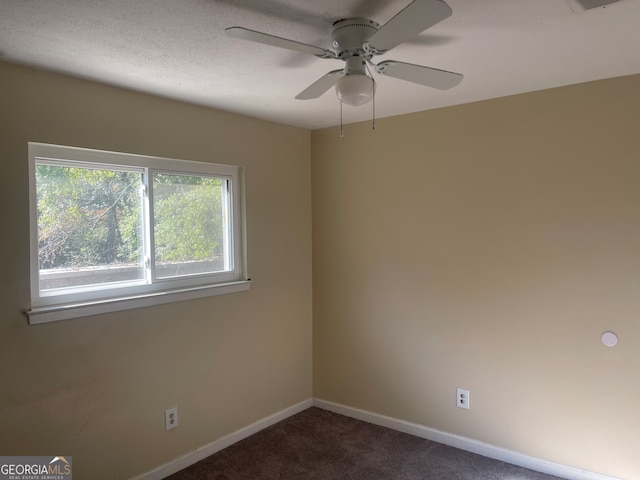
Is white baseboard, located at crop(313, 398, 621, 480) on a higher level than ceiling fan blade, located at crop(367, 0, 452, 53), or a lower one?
lower

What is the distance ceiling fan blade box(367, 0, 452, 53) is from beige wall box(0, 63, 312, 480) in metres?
1.53

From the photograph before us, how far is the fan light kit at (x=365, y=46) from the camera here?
4.11 ft

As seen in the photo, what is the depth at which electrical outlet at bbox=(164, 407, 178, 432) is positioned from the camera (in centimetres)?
250

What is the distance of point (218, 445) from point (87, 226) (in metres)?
1.62

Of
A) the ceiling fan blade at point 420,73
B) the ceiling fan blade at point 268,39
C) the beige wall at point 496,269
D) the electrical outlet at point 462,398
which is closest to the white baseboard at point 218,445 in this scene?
the beige wall at point 496,269

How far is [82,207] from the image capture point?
2207 mm

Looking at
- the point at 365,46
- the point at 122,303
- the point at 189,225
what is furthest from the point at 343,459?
the point at 365,46

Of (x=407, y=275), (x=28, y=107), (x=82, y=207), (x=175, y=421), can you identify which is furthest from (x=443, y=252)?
(x=28, y=107)

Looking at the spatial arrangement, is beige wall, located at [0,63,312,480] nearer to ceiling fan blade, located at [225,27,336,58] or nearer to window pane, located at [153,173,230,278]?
window pane, located at [153,173,230,278]

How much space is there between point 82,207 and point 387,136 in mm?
2003

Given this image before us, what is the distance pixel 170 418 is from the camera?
2523mm

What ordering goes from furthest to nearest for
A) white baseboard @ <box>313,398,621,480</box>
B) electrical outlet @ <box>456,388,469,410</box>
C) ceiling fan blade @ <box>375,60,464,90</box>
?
electrical outlet @ <box>456,388,469,410</box>
white baseboard @ <box>313,398,621,480</box>
ceiling fan blade @ <box>375,60,464,90</box>

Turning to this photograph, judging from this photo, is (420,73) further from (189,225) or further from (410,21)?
(189,225)

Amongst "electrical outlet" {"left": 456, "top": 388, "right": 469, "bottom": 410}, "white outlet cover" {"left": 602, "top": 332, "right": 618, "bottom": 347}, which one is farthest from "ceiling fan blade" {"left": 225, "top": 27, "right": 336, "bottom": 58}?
"electrical outlet" {"left": 456, "top": 388, "right": 469, "bottom": 410}
